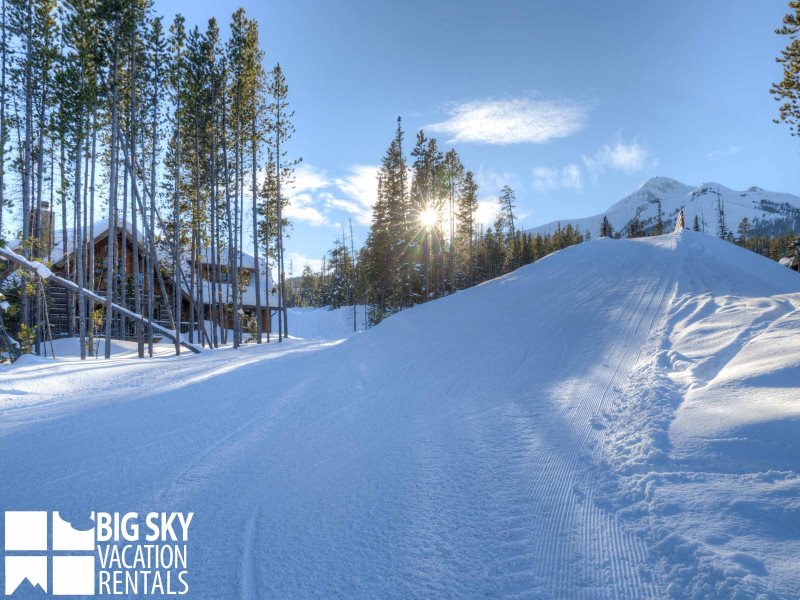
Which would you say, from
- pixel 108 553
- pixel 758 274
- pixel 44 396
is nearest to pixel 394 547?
pixel 108 553

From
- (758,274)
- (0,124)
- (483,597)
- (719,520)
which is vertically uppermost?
(0,124)

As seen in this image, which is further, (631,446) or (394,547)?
(631,446)

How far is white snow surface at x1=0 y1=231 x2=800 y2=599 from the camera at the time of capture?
9.03 ft

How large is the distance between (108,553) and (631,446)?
530 cm

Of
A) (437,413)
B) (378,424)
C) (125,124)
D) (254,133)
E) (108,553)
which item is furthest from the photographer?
(254,133)

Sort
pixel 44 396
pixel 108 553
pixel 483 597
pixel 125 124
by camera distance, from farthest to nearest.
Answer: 1. pixel 125 124
2. pixel 44 396
3. pixel 108 553
4. pixel 483 597

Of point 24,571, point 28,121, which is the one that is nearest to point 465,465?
point 24,571

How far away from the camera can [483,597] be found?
→ 2549 mm

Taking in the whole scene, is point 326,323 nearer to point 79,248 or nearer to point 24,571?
point 79,248

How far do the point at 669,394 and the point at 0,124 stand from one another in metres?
23.8

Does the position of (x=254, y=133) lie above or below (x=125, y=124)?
above

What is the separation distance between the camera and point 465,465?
443cm

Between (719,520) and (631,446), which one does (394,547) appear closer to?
(719,520)

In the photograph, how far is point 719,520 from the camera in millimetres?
3041
